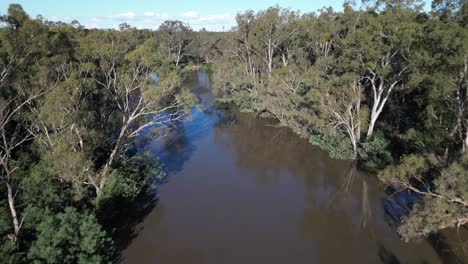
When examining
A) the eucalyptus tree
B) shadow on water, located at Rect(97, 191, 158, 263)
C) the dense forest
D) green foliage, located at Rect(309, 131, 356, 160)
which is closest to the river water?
shadow on water, located at Rect(97, 191, 158, 263)

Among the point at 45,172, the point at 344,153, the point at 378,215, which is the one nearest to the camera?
the point at 45,172

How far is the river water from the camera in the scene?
12227mm

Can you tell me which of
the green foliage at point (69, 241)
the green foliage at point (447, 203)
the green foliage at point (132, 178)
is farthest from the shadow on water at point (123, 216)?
the green foliage at point (447, 203)

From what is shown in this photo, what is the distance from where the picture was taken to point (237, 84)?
1296 inches

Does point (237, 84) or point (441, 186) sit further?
point (237, 84)

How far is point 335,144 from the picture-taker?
71.1ft

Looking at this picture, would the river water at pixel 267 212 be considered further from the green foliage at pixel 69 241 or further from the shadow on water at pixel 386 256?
the green foliage at pixel 69 241

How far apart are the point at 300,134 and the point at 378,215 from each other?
11201 mm

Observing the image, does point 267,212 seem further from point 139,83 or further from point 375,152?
point 139,83

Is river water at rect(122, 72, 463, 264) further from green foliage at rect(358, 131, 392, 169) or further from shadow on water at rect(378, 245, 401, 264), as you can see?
green foliage at rect(358, 131, 392, 169)

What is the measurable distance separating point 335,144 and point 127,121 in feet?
44.9

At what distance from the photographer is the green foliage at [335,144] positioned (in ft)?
67.5

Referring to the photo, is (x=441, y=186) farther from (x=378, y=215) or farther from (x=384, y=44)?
(x=384, y=44)

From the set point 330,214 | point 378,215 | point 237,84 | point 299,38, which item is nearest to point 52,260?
point 330,214
